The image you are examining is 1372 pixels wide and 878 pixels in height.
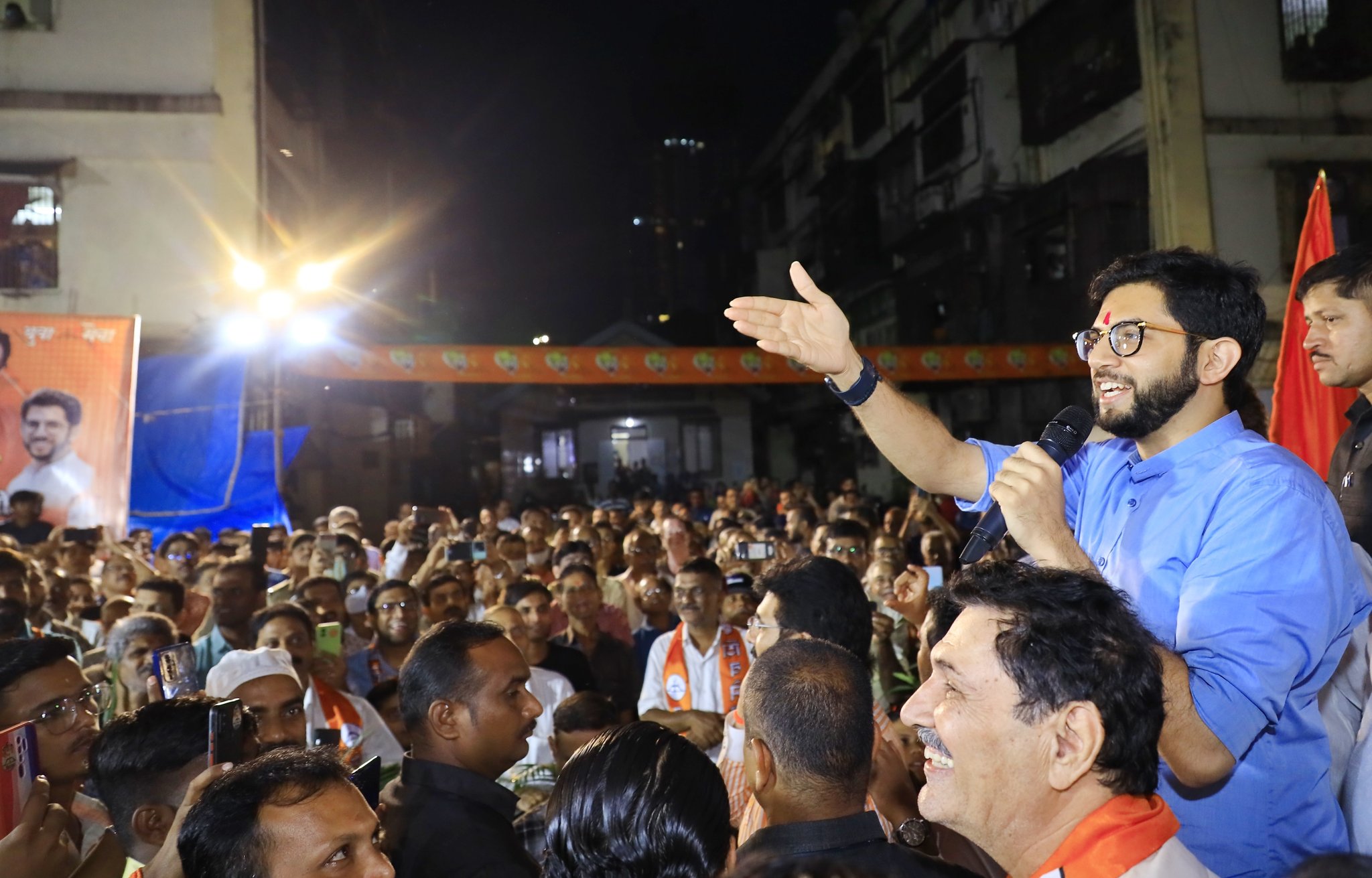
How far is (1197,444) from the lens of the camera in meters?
2.36

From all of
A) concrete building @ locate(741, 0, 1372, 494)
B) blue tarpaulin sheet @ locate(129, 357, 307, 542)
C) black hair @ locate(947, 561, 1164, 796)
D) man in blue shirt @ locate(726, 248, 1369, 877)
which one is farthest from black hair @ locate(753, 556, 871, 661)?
concrete building @ locate(741, 0, 1372, 494)

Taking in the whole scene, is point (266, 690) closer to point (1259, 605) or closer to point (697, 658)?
point (697, 658)

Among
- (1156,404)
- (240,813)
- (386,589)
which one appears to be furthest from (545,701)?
(1156,404)

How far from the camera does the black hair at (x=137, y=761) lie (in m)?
3.06

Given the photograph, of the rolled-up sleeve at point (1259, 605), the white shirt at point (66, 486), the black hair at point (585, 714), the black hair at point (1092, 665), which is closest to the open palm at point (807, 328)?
the rolled-up sleeve at point (1259, 605)

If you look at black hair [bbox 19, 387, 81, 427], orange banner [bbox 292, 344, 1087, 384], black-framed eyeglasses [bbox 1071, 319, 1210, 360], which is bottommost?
black-framed eyeglasses [bbox 1071, 319, 1210, 360]

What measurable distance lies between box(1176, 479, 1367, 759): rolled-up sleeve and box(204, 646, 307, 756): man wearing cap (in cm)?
317

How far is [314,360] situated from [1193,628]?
14.9m

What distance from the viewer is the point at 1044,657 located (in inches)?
67.5

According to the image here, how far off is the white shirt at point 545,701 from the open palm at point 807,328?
9.83 ft

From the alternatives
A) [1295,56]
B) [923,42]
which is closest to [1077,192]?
[1295,56]

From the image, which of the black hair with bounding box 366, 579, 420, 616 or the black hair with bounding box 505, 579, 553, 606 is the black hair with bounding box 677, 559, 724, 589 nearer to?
the black hair with bounding box 505, 579, 553, 606

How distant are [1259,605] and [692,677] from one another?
3.90m

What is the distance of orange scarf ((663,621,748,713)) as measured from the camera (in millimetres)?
5277
